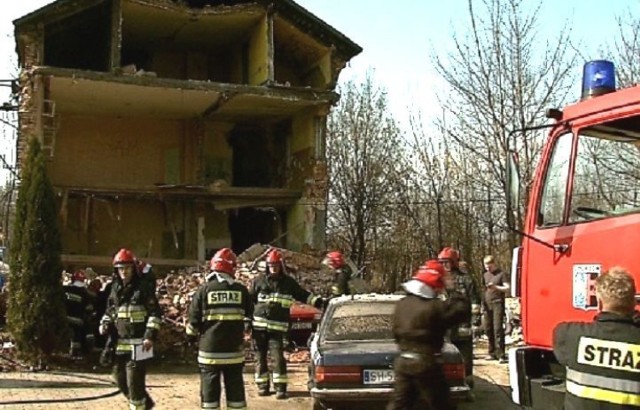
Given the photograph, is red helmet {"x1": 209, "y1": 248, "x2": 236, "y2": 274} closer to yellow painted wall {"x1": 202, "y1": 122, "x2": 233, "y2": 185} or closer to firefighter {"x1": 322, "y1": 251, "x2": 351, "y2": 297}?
firefighter {"x1": 322, "y1": 251, "x2": 351, "y2": 297}

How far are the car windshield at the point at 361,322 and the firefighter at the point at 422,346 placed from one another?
8.52ft

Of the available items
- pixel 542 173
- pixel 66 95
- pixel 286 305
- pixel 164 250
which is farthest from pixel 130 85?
pixel 542 173

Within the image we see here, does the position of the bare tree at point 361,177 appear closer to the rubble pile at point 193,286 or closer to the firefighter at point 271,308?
the rubble pile at point 193,286

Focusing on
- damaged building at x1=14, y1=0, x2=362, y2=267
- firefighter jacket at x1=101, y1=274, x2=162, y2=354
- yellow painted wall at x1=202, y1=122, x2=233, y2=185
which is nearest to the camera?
firefighter jacket at x1=101, y1=274, x2=162, y2=354

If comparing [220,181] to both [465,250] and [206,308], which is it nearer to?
[465,250]

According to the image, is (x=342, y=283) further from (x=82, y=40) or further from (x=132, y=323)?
(x=82, y=40)

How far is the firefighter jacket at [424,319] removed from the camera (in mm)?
6352

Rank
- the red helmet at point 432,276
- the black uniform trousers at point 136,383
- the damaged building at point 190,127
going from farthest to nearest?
the damaged building at point 190,127
the black uniform trousers at point 136,383
the red helmet at point 432,276

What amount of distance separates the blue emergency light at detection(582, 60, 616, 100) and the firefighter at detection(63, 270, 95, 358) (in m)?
10.3

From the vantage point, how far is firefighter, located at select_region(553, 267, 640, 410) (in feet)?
13.6

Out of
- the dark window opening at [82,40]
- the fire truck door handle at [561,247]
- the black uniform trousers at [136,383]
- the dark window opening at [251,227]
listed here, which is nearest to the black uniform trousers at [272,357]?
the black uniform trousers at [136,383]

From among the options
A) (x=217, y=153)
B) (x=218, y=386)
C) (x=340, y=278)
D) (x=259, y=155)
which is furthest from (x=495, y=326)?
(x=259, y=155)

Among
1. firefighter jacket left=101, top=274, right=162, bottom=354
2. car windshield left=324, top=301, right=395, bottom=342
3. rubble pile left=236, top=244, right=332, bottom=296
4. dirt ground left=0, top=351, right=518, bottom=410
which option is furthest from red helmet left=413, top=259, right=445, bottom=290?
rubble pile left=236, top=244, right=332, bottom=296

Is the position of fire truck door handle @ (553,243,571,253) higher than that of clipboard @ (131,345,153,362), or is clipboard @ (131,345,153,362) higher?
fire truck door handle @ (553,243,571,253)
